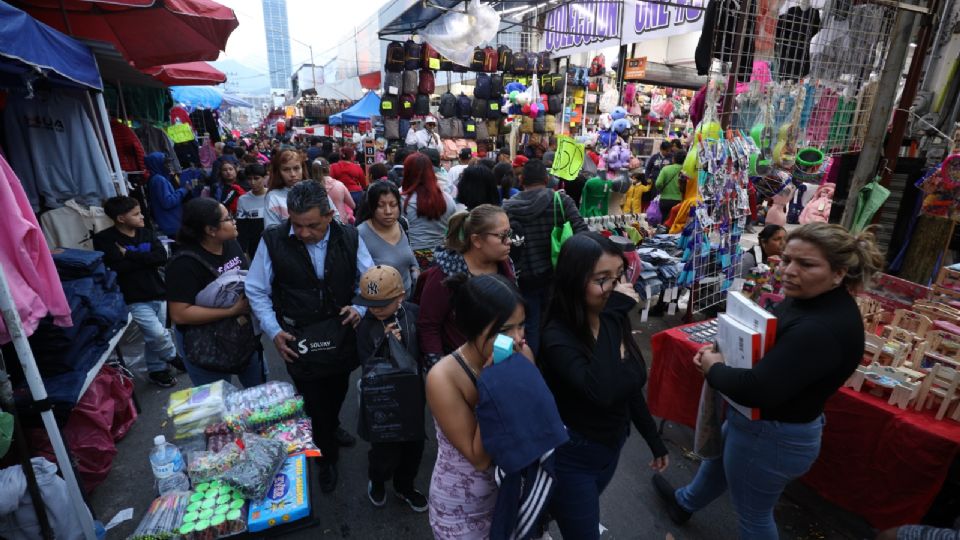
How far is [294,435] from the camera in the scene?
87.4 inches

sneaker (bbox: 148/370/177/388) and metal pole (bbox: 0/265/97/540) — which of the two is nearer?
metal pole (bbox: 0/265/97/540)

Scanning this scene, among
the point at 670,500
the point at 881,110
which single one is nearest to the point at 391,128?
the point at 881,110

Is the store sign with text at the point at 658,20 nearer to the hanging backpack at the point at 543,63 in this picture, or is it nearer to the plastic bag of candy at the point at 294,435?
the hanging backpack at the point at 543,63

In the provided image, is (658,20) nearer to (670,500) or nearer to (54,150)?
(670,500)

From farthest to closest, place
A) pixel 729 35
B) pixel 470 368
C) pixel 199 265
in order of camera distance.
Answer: pixel 729 35
pixel 199 265
pixel 470 368

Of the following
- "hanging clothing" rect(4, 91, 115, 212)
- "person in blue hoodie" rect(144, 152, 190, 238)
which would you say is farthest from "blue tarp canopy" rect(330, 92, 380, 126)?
"hanging clothing" rect(4, 91, 115, 212)

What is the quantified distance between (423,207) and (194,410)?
2079mm

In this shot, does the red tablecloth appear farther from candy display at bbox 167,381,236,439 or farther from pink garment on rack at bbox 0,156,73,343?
pink garment on rack at bbox 0,156,73,343

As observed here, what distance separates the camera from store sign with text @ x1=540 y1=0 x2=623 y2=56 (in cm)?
1071

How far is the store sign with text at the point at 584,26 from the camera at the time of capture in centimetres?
1071

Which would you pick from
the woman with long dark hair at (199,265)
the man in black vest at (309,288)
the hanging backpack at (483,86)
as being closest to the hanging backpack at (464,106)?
the hanging backpack at (483,86)

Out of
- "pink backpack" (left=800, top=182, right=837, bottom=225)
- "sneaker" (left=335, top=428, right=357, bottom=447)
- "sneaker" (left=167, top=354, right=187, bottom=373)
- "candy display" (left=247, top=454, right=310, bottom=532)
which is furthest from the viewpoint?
"pink backpack" (left=800, top=182, right=837, bottom=225)

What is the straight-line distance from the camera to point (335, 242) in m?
2.50

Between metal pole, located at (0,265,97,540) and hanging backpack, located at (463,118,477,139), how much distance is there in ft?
33.5
